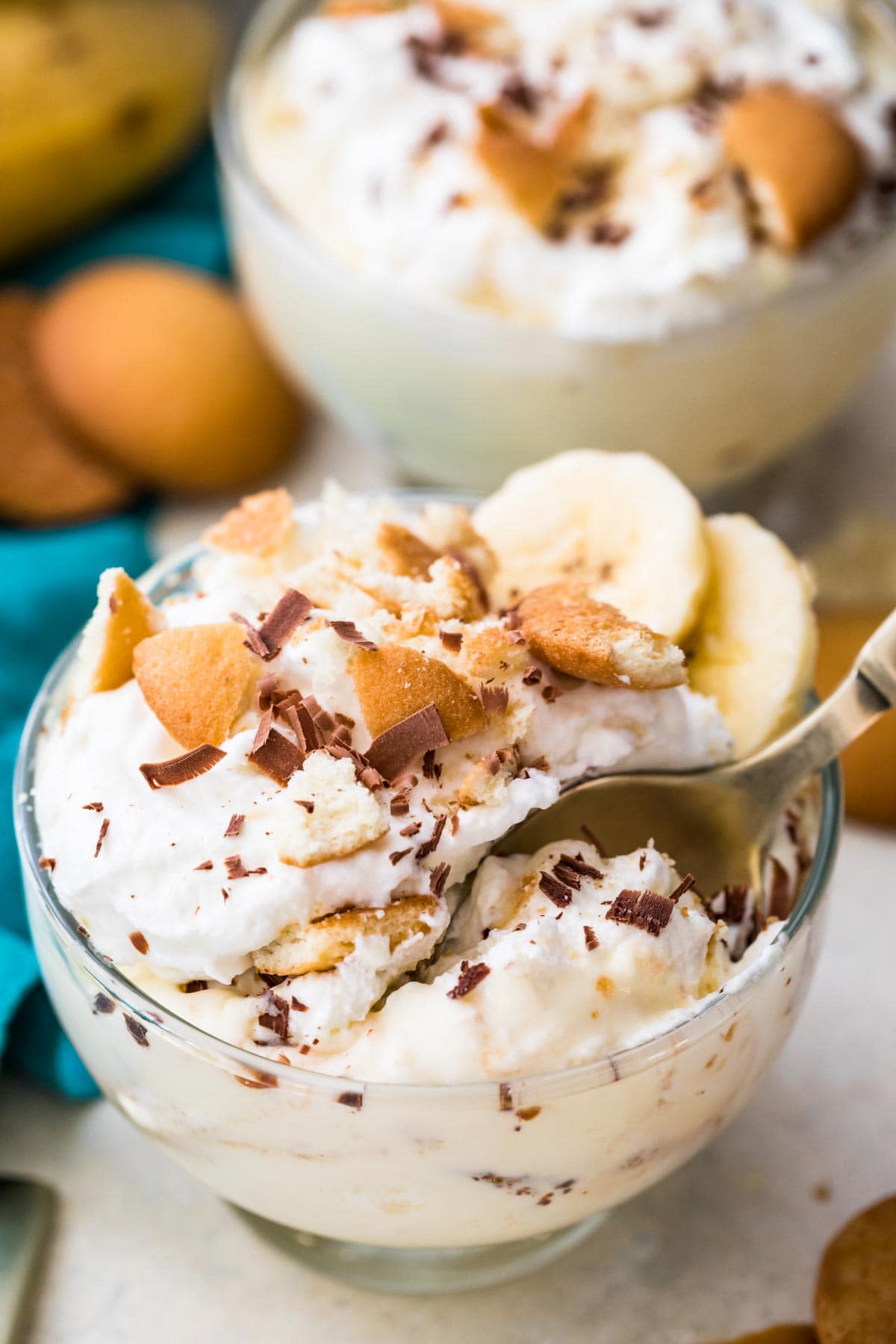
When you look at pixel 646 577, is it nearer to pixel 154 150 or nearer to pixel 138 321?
pixel 138 321

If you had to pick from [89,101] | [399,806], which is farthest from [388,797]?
[89,101]

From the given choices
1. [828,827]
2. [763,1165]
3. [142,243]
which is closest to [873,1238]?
[763,1165]

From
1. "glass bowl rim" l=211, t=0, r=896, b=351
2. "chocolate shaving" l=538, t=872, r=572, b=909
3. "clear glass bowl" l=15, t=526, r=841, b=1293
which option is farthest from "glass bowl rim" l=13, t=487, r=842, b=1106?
"glass bowl rim" l=211, t=0, r=896, b=351

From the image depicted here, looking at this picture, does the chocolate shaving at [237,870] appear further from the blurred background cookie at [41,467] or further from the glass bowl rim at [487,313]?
the blurred background cookie at [41,467]

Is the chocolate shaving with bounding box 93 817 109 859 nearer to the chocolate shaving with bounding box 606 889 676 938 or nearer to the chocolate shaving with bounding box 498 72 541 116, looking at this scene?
the chocolate shaving with bounding box 606 889 676 938

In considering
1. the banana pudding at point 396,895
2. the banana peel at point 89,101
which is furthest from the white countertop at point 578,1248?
the banana peel at point 89,101

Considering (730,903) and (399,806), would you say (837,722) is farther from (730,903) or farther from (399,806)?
(399,806)
